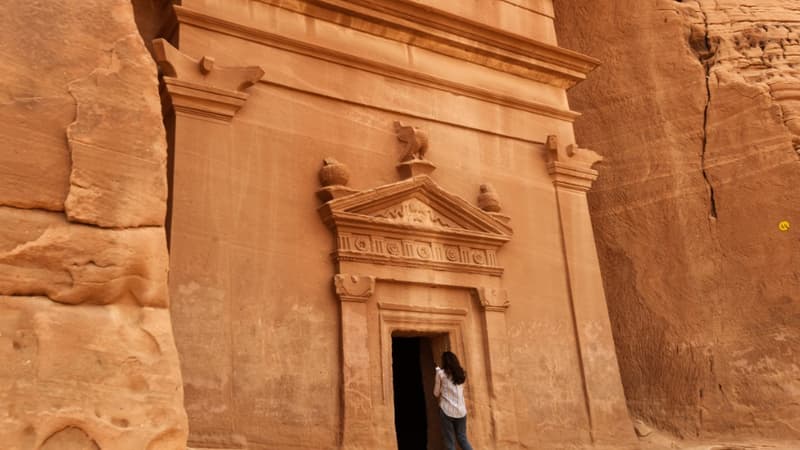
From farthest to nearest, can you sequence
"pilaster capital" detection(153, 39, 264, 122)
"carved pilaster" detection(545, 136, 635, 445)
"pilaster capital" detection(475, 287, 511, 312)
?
"carved pilaster" detection(545, 136, 635, 445)
"pilaster capital" detection(475, 287, 511, 312)
"pilaster capital" detection(153, 39, 264, 122)

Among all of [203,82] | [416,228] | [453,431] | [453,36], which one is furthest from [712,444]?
[203,82]

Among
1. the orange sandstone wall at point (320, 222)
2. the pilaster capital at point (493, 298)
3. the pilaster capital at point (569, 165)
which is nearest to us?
the orange sandstone wall at point (320, 222)

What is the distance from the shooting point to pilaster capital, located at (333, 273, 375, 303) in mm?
7742

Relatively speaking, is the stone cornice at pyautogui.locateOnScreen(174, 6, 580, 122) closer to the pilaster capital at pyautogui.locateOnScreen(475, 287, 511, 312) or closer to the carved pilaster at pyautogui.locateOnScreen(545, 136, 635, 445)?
→ the carved pilaster at pyautogui.locateOnScreen(545, 136, 635, 445)

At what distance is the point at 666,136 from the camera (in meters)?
12.1

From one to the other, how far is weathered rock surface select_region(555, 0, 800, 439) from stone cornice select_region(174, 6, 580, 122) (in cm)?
221

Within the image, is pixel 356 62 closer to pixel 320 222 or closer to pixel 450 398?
pixel 320 222

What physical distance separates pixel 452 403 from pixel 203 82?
3834 millimetres

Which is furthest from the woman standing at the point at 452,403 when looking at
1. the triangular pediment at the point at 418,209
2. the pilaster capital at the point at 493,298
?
the triangular pediment at the point at 418,209

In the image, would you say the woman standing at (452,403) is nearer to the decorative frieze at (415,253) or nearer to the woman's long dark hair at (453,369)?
the woman's long dark hair at (453,369)

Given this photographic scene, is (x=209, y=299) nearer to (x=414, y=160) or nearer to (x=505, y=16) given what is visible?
(x=414, y=160)

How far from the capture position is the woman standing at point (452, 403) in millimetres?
7207

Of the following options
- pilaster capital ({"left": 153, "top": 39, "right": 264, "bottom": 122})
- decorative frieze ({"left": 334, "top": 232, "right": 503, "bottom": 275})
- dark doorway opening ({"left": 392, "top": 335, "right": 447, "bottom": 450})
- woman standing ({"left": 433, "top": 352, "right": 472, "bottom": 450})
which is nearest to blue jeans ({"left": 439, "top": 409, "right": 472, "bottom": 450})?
woman standing ({"left": 433, "top": 352, "right": 472, "bottom": 450})

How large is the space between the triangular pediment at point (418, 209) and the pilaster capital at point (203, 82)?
1.39 m
